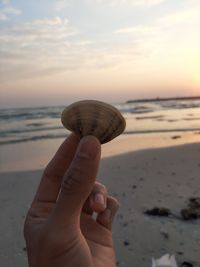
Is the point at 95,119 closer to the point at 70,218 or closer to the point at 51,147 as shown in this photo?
the point at 70,218

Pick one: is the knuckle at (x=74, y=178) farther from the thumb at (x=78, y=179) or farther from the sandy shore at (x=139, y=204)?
the sandy shore at (x=139, y=204)

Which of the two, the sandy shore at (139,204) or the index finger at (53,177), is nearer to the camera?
the index finger at (53,177)

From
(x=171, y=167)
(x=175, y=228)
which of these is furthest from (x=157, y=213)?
(x=171, y=167)

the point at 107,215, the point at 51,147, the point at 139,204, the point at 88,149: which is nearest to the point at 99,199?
the point at 107,215

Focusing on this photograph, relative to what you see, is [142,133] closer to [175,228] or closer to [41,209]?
[175,228]

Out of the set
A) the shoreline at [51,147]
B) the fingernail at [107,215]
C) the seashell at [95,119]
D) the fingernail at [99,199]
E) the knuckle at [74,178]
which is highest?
the seashell at [95,119]

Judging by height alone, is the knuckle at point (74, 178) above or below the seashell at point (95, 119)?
below

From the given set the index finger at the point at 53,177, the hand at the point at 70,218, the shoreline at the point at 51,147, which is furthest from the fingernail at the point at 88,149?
the shoreline at the point at 51,147
